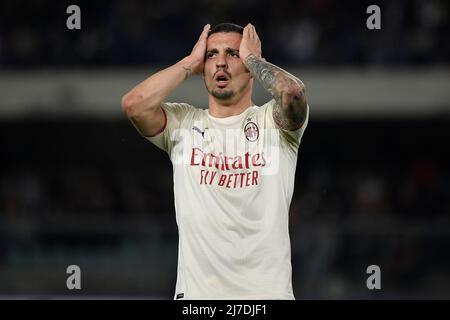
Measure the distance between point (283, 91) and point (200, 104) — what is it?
8.60 metres

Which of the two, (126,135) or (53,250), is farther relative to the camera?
(126,135)

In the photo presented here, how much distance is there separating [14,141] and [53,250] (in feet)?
13.7

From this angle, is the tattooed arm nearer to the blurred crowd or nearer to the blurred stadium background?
the blurred stadium background

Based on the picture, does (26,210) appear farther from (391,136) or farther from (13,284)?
(391,136)

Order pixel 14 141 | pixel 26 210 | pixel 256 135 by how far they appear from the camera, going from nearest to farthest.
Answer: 1. pixel 256 135
2. pixel 26 210
3. pixel 14 141

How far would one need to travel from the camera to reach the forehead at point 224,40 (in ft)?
17.9

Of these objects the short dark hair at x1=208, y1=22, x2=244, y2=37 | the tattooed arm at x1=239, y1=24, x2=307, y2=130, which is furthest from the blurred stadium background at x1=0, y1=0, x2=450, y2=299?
the tattooed arm at x1=239, y1=24, x2=307, y2=130

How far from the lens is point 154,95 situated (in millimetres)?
5336

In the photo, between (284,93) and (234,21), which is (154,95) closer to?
(284,93)

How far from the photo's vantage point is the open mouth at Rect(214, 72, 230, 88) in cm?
538

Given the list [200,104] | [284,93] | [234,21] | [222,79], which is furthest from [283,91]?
[234,21]

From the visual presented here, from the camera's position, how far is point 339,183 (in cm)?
1420

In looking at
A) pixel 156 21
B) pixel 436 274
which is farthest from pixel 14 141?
pixel 436 274

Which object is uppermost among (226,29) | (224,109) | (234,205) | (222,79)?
(226,29)
